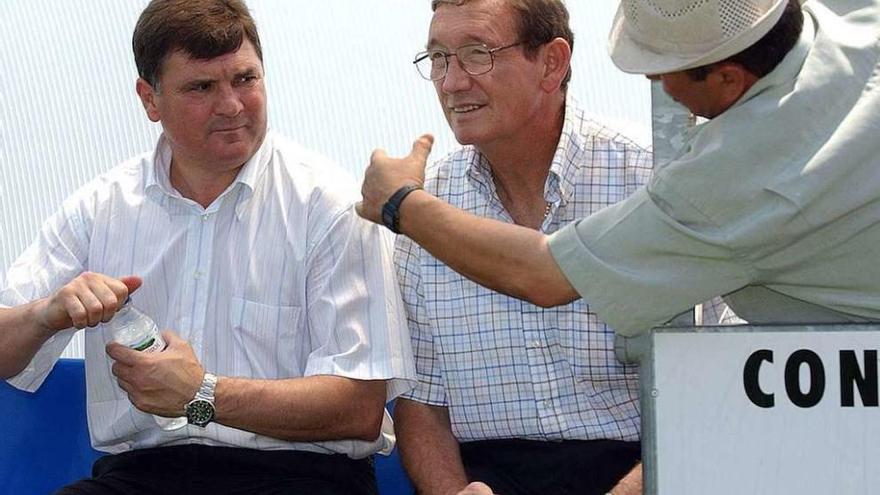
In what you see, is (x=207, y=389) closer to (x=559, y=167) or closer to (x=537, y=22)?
(x=559, y=167)

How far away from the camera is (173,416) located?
3.50 meters

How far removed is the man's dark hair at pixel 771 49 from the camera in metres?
2.69

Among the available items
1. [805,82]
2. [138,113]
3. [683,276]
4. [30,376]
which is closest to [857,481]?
[683,276]

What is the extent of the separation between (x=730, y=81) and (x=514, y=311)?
0.99m

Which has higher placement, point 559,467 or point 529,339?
point 529,339

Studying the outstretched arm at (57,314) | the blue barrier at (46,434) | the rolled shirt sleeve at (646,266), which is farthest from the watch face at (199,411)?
the rolled shirt sleeve at (646,266)

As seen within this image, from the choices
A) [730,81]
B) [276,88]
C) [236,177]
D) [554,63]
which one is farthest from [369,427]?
[276,88]

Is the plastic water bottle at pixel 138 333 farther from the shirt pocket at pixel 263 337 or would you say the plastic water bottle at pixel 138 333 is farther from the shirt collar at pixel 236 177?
the shirt collar at pixel 236 177

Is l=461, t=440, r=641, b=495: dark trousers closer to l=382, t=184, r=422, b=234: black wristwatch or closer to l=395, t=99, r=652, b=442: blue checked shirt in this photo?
l=395, t=99, r=652, b=442: blue checked shirt

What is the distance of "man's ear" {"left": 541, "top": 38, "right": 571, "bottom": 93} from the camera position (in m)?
3.71

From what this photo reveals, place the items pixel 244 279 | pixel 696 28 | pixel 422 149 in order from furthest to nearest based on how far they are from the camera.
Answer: pixel 244 279 < pixel 422 149 < pixel 696 28

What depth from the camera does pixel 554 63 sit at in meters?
3.73

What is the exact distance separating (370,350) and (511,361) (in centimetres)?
33

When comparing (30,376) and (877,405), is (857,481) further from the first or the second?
(30,376)
